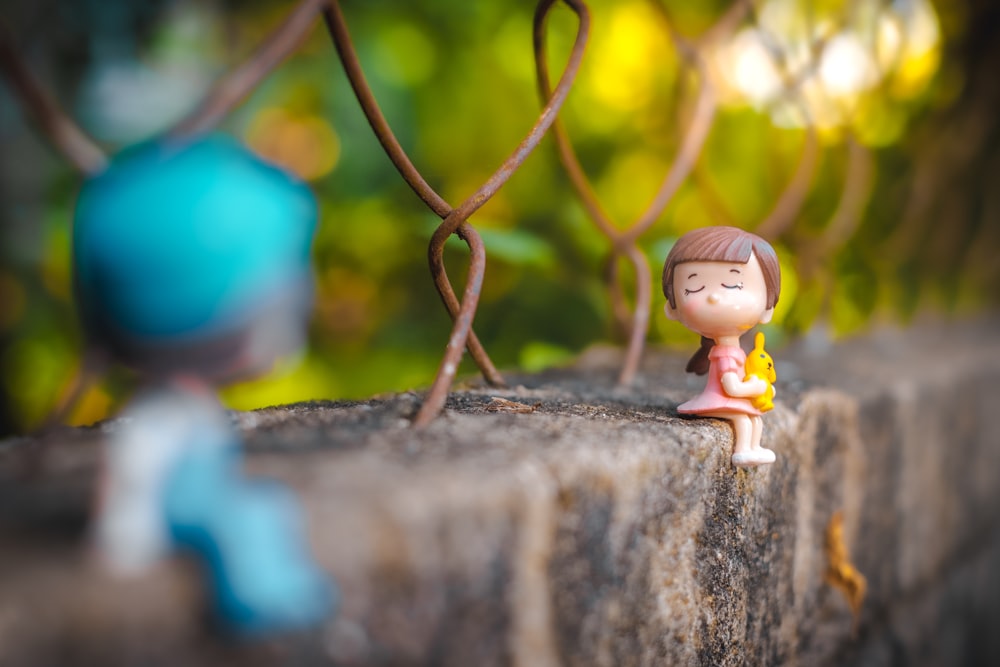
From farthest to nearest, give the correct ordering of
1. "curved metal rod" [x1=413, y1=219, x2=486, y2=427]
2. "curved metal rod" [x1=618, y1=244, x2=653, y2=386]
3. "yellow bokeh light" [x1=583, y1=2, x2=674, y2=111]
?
"yellow bokeh light" [x1=583, y1=2, x2=674, y2=111], "curved metal rod" [x1=618, y1=244, x2=653, y2=386], "curved metal rod" [x1=413, y1=219, x2=486, y2=427]

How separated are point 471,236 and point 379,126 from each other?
14 centimetres

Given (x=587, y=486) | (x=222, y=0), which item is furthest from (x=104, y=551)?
(x=222, y=0)

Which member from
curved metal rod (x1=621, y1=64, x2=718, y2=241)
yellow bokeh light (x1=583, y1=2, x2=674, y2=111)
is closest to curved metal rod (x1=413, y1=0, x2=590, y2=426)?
curved metal rod (x1=621, y1=64, x2=718, y2=241)

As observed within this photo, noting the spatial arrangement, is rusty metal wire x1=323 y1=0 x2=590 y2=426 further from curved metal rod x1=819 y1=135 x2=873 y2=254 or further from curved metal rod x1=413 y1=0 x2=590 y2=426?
curved metal rod x1=819 y1=135 x2=873 y2=254

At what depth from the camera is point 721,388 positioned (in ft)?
2.64

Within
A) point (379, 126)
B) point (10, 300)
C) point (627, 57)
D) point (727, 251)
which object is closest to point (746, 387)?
point (727, 251)

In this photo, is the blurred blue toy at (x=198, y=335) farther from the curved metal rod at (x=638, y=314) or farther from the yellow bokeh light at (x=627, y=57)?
the yellow bokeh light at (x=627, y=57)

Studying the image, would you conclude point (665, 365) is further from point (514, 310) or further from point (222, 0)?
point (222, 0)

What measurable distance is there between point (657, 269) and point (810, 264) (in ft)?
1.36

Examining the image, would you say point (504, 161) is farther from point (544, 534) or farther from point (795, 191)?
point (795, 191)

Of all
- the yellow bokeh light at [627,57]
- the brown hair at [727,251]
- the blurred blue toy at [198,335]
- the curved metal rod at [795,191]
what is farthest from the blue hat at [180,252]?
the yellow bokeh light at [627,57]

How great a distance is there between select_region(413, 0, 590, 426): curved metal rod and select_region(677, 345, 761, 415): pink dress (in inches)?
9.8

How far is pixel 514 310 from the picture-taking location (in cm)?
176

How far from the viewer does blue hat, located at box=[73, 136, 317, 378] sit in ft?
1.61
